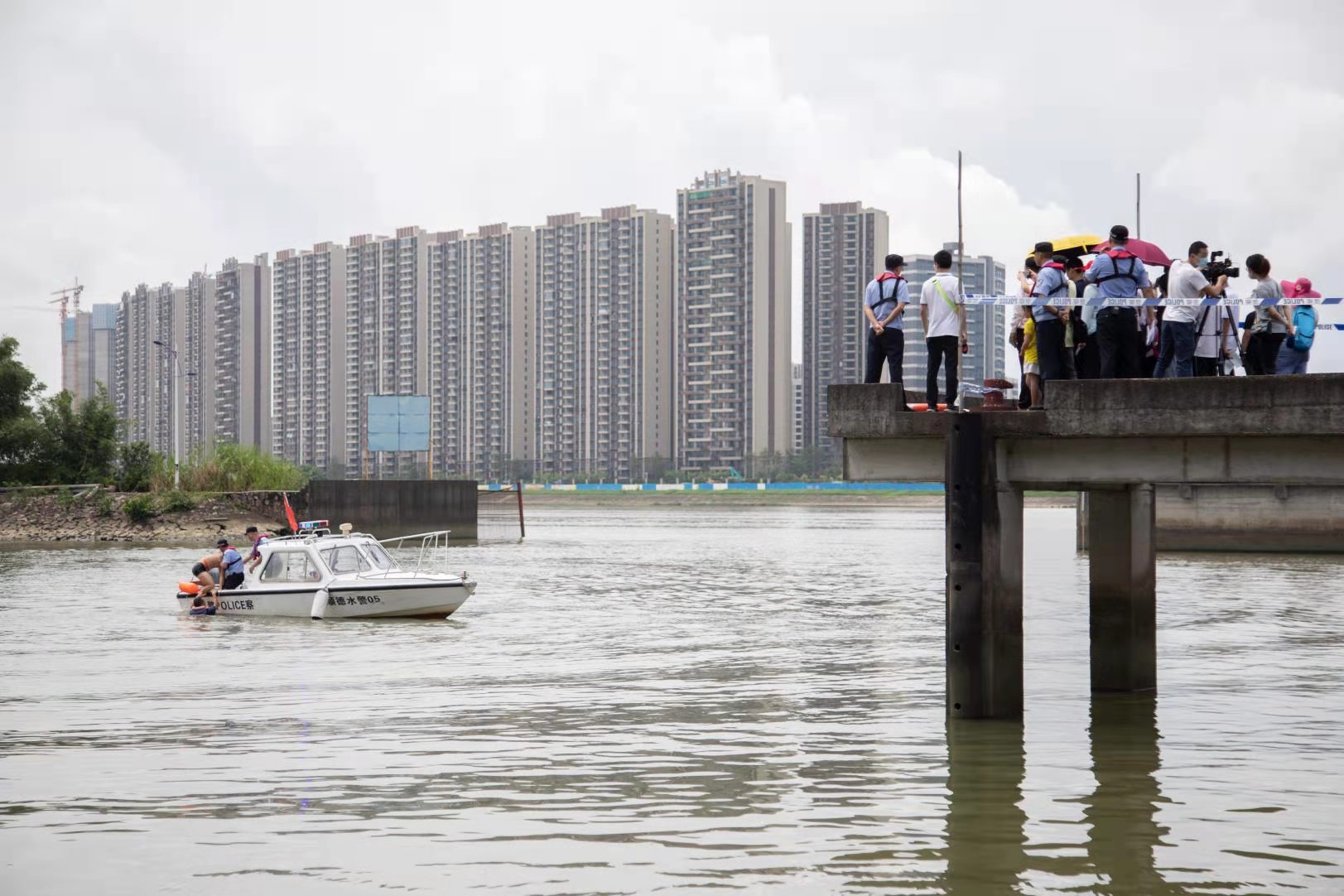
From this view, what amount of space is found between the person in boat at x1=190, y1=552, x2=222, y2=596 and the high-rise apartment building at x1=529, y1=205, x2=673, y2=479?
14858cm

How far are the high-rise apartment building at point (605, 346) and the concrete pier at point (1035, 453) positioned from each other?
16443cm

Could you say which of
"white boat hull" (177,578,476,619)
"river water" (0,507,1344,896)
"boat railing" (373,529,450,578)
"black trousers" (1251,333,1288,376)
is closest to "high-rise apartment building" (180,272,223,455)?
"boat railing" (373,529,450,578)

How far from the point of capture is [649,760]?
13.4 meters

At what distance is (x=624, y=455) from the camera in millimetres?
181250

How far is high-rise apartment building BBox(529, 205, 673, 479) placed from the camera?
18125cm

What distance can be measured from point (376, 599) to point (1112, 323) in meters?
18.4

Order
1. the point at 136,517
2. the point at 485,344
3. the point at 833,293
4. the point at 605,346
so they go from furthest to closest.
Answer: the point at 833,293
the point at 485,344
the point at 605,346
the point at 136,517

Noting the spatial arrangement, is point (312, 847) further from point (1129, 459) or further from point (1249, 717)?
point (1249, 717)

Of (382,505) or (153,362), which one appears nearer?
(382,505)

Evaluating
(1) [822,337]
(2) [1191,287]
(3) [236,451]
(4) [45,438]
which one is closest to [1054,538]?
(3) [236,451]

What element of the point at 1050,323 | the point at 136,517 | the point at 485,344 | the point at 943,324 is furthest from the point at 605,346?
the point at 1050,323

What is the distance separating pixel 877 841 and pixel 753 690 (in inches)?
324

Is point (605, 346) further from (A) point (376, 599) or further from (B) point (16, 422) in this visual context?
(A) point (376, 599)

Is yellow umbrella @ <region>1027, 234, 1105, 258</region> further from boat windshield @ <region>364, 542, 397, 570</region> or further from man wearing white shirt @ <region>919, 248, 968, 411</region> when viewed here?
boat windshield @ <region>364, 542, 397, 570</region>
